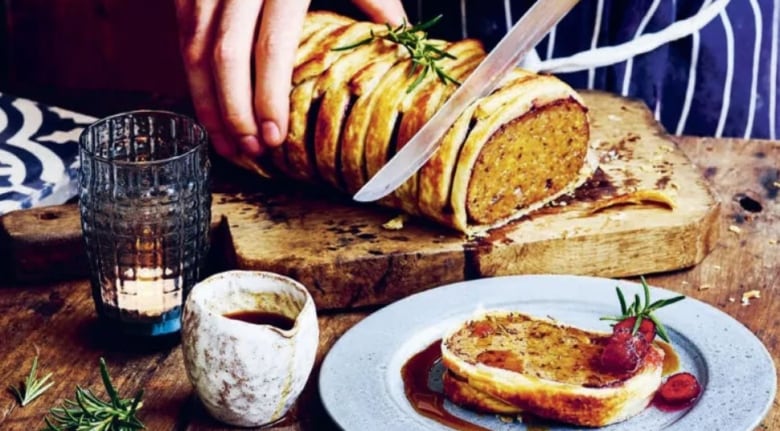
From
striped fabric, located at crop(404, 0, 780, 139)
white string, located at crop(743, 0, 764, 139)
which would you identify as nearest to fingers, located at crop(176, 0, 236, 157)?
striped fabric, located at crop(404, 0, 780, 139)

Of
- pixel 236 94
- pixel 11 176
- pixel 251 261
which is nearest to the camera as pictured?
pixel 251 261

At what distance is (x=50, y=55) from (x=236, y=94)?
1.81 metres

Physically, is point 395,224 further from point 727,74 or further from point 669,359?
point 727,74

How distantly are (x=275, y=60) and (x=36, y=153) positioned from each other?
0.63 metres

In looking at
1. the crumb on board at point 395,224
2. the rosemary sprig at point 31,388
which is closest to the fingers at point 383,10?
the crumb on board at point 395,224

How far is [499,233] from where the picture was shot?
2344mm

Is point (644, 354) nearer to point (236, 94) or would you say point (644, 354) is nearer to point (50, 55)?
point (236, 94)

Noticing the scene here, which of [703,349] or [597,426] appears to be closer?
[597,426]

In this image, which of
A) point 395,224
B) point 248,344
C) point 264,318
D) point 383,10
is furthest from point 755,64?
point 248,344

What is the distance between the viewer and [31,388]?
1952 mm

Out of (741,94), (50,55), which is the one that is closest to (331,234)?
(741,94)

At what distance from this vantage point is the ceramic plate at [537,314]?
1.81 meters

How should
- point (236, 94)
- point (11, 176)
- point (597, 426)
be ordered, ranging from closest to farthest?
point (597, 426), point (236, 94), point (11, 176)

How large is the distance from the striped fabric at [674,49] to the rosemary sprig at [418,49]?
0.38 metres
